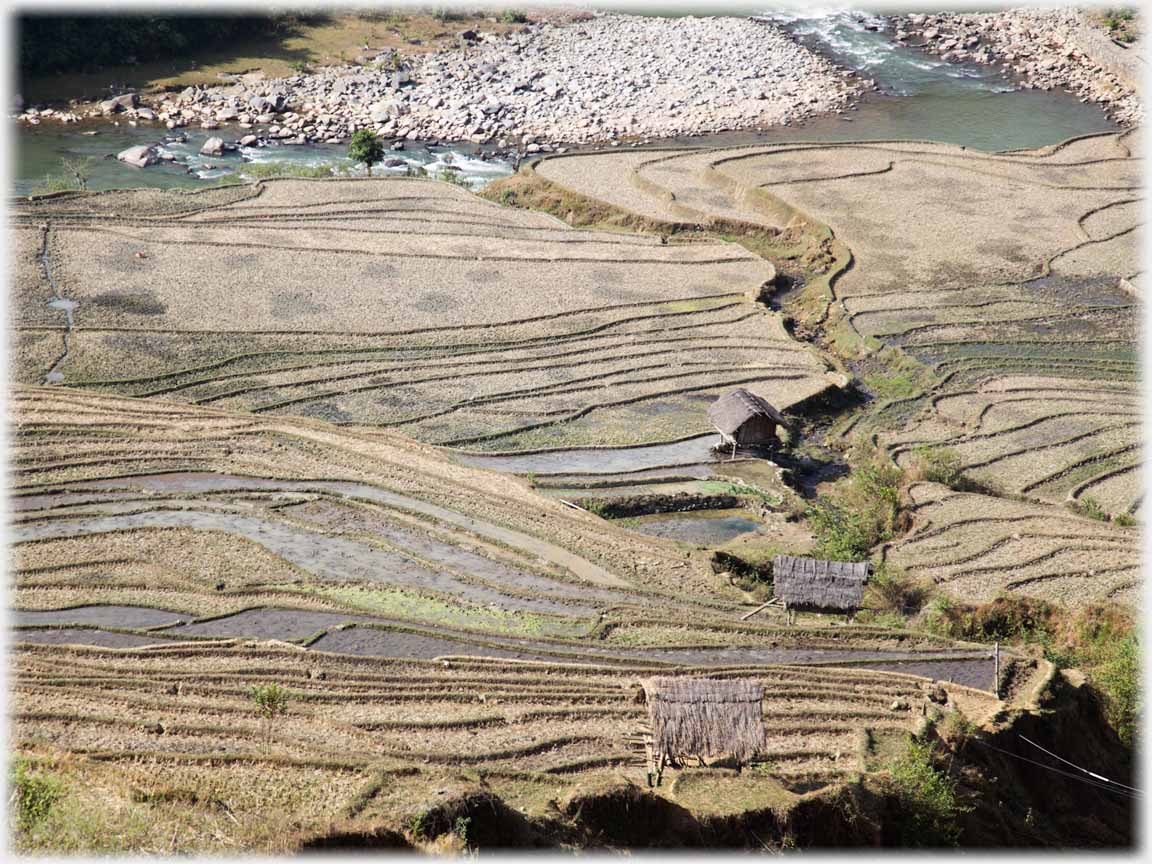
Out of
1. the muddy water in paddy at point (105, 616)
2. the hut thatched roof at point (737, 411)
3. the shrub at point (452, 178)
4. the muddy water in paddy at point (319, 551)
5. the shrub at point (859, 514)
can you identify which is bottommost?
the muddy water in paddy at point (105, 616)

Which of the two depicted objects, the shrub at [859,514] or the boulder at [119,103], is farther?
the boulder at [119,103]

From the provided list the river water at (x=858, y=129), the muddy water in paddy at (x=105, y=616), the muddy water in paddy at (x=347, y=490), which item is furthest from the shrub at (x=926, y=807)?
the river water at (x=858, y=129)

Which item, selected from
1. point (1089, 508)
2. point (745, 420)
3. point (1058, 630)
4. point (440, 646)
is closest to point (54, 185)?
point (745, 420)

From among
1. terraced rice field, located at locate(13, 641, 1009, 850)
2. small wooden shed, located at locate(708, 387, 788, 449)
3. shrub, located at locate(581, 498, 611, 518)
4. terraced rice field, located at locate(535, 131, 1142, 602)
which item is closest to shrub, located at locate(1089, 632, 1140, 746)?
terraced rice field, located at locate(13, 641, 1009, 850)

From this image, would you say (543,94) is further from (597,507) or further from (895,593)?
(895,593)

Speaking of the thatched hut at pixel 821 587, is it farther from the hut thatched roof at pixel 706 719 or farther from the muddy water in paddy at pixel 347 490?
the hut thatched roof at pixel 706 719

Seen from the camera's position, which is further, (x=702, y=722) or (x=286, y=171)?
(x=286, y=171)
